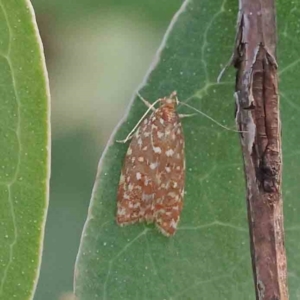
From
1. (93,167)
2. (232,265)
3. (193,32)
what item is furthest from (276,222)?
(93,167)

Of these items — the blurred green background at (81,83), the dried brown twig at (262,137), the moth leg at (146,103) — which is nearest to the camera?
the dried brown twig at (262,137)

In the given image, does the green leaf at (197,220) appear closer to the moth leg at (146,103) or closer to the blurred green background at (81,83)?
the moth leg at (146,103)

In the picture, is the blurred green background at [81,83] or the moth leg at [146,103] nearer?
the moth leg at [146,103]

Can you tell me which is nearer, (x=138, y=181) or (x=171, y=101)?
(x=171, y=101)

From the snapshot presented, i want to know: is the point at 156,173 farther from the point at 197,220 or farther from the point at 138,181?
the point at 197,220

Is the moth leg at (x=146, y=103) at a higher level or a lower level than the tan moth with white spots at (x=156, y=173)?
higher

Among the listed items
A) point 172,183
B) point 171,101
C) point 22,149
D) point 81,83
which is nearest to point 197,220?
point 172,183

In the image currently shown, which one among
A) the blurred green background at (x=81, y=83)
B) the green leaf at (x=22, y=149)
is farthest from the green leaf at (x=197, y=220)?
the blurred green background at (x=81, y=83)
